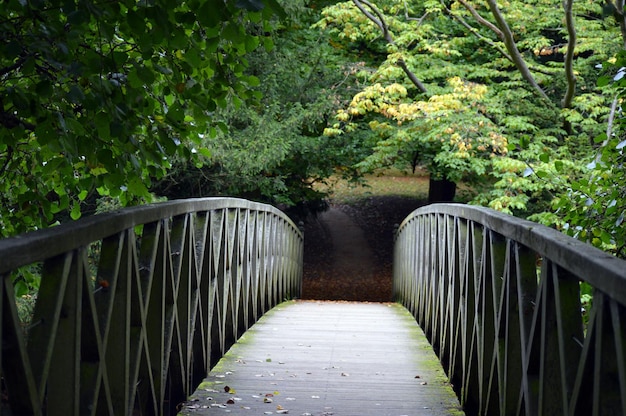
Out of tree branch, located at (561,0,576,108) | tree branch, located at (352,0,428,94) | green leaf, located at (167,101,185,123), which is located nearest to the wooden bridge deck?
green leaf, located at (167,101,185,123)

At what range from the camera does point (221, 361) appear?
5602mm

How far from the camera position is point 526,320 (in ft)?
9.84

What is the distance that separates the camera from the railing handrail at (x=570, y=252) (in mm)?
1890

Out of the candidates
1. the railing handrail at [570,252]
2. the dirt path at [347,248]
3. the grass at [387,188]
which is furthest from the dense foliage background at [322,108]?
the grass at [387,188]

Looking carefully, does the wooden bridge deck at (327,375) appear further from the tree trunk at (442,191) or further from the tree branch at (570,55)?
the tree trunk at (442,191)

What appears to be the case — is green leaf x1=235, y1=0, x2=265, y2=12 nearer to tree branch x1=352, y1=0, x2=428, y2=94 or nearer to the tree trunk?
tree branch x1=352, y1=0, x2=428, y2=94

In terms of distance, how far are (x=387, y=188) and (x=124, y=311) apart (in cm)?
2519

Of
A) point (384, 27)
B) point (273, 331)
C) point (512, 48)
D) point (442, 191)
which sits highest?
point (384, 27)

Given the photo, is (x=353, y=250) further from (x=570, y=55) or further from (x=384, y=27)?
(x=570, y=55)

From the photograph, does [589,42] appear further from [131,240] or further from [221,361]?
[131,240]

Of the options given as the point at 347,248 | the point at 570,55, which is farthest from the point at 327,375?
the point at 347,248

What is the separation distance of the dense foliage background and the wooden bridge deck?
1254 millimetres

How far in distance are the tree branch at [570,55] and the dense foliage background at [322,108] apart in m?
0.03

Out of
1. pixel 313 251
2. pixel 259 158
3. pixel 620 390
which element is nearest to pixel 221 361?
pixel 620 390
